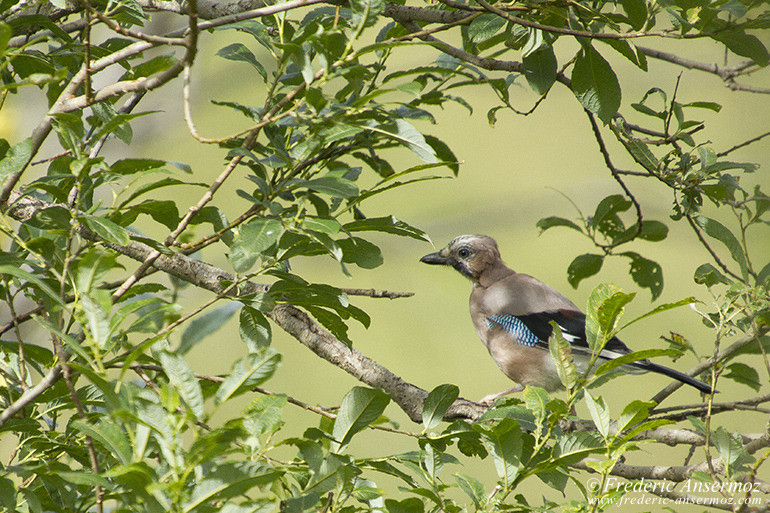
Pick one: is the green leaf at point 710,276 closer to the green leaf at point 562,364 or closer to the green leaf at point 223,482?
the green leaf at point 562,364

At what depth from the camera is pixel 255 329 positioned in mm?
1146

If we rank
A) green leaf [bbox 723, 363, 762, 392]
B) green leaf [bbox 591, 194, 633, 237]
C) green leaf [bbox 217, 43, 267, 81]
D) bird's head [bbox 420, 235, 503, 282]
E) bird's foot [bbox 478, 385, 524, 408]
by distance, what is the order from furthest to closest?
bird's head [bbox 420, 235, 503, 282] < bird's foot [bbox 478, 385, 524, 408] < green leaf [bbox 591, 194, 633, 237] < green leaf [bbox 723, 363, 762, 392] < green leaf [bbox 217, 43, 267, 81]

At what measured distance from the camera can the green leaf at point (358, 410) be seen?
2.86 feet

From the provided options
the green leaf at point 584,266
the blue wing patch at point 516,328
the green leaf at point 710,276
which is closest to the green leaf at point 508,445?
the green leaf at point 710,276

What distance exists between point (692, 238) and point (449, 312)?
2185 millimetres

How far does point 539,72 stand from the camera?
133 cm

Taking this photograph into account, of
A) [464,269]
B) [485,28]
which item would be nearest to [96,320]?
[485,28]

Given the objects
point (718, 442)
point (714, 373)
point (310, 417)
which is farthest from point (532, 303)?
point (310, 417)

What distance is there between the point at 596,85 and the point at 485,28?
0.24 metres

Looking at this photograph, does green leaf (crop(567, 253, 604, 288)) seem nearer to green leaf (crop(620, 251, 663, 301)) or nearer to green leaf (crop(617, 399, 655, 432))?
green leaf (crop(620, 251, 663, 301))

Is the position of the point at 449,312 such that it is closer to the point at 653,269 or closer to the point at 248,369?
the point at 653,269

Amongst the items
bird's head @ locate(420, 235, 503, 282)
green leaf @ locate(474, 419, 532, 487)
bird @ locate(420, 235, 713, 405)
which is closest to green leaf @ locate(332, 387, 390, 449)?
green leaf @ locate(474, 419, 532, 487)

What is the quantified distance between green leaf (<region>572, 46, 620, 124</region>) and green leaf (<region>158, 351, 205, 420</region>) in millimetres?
906

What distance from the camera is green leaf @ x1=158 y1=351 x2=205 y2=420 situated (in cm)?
63
